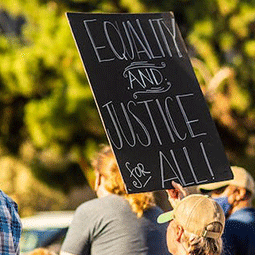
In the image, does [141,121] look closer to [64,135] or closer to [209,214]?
[209,214]

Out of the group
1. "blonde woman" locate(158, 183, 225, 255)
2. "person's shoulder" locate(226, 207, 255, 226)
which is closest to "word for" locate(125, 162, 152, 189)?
"blonde woman" locate(158, 183, 225, 255)

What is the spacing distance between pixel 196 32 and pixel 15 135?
3724mm

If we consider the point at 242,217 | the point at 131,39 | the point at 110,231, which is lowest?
the point at 242,217

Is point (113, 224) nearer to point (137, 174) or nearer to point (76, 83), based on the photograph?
point (137, 174)

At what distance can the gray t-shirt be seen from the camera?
12.9ft

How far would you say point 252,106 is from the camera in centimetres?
1373

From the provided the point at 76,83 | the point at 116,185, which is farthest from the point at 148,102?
the point at 76,83

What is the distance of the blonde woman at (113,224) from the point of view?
395 cm

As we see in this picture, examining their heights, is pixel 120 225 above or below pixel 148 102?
below

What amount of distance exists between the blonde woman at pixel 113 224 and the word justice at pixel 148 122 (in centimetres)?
50

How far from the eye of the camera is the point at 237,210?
4242mm

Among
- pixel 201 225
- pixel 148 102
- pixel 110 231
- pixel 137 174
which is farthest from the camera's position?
pixel 110 231

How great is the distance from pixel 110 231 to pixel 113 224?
0.04 metres

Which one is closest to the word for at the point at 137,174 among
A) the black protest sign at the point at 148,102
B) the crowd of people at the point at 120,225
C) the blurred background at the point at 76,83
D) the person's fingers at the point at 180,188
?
the black protest sign at the point at 148,102
